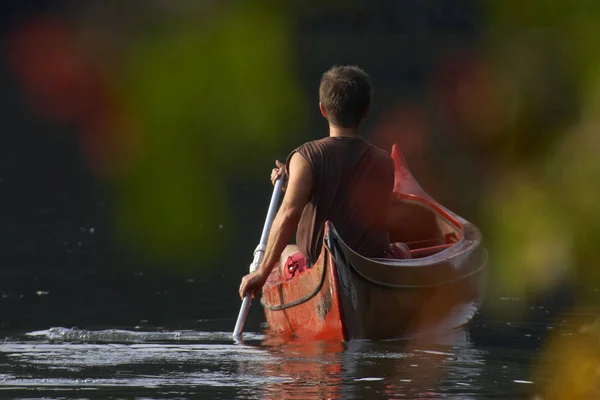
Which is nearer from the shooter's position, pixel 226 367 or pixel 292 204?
pixel 226 367

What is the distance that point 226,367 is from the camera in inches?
225

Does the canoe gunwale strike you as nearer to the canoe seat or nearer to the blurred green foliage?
the canoe seat

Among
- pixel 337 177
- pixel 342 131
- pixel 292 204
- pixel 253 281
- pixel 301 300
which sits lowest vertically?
pixel 301 300

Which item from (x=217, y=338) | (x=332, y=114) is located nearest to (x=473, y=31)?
(x=332, y=114)

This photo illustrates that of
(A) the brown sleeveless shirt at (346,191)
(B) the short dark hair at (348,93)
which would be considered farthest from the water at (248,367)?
(B) the short dark hair at (348,93)

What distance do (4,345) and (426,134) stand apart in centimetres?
515

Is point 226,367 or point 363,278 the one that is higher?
point 363,278

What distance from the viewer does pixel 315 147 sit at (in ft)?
20.4

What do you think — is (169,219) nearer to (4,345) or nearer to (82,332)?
(4,345)

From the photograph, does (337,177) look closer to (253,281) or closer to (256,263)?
(253,281)

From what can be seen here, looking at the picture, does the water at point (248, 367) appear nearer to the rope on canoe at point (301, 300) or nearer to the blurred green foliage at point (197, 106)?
the rope on canoe at point (301, 300)

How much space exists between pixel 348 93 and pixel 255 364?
4.45 feet

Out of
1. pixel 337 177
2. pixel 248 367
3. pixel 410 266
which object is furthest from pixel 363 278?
pixel 248 367

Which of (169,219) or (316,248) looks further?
(316,248)
